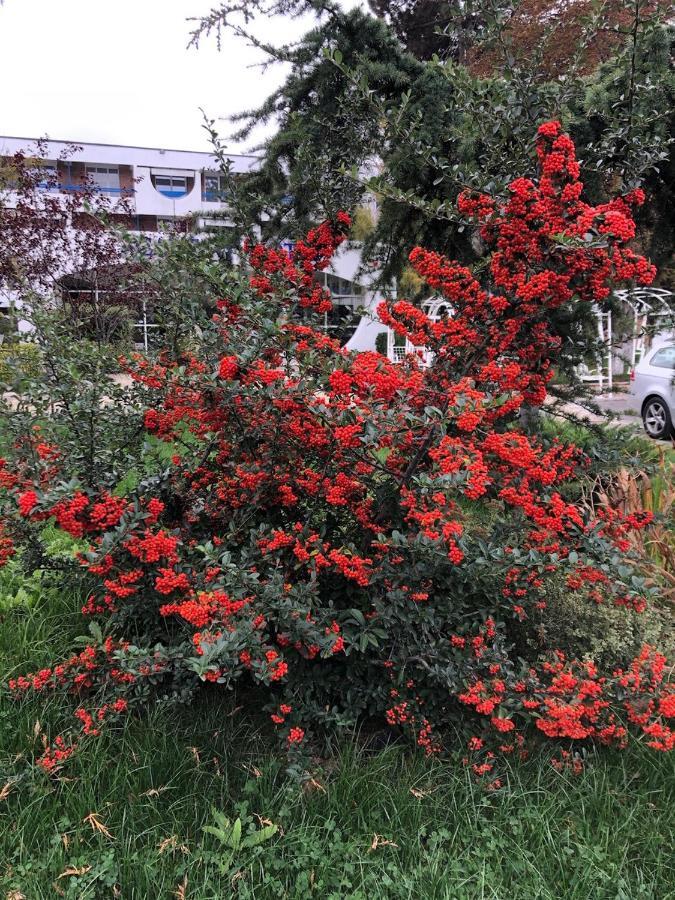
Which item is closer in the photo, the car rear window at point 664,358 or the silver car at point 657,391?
the silver car at point 657,391

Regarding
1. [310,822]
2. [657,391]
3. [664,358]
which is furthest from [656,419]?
[310,822]

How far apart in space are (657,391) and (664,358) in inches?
27.5

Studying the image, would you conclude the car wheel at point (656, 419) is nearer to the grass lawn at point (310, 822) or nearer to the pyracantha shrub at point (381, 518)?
the pyracantha shrub at point (381, 518)

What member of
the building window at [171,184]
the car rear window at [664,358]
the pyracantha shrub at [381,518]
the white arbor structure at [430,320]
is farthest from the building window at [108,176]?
the pyracantha shrub at [381,518]

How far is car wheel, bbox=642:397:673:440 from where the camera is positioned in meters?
8.47

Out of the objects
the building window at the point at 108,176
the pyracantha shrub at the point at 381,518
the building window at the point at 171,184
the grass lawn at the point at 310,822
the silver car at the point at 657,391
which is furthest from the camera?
the building window at the point at 108,176

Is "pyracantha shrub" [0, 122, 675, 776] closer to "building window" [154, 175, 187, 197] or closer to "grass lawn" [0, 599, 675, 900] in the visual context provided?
"grass lawn" [0, 599, 675, 900]

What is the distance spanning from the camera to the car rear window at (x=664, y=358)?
28.5 feet

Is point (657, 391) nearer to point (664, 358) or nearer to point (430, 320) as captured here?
point (664, 358)

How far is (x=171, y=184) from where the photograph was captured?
31.8m

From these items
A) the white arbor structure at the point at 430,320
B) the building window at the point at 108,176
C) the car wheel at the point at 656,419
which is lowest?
the car wheel at the point at 656,419

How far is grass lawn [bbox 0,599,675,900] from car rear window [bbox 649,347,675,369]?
797cm

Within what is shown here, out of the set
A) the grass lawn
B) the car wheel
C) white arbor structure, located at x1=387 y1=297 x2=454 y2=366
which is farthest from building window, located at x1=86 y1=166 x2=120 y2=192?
the grass lawn

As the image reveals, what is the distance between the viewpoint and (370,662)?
2.09 metres
